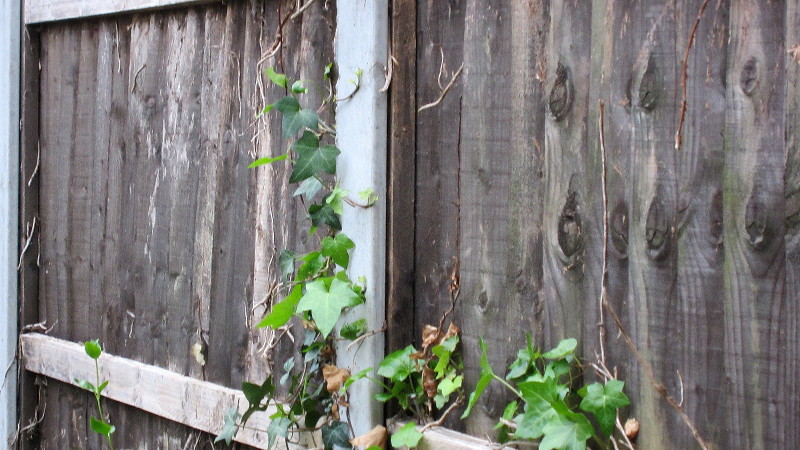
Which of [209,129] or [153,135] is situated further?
[153,135]

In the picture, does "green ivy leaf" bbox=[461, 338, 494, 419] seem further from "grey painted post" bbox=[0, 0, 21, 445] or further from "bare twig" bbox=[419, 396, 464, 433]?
"grey painted post" bbox=[0, 0, 21, 445]

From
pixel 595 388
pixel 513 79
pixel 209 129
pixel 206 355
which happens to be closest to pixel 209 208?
pixel 209 129

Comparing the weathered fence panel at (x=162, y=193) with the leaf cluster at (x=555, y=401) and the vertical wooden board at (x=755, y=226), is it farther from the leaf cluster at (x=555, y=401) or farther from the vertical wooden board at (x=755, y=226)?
the vertical wooden board at (x=755, y=226)

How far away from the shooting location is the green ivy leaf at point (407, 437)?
6.14 feet

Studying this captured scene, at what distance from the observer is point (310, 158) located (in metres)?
2.08

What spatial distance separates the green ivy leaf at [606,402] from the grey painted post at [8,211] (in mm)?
2798

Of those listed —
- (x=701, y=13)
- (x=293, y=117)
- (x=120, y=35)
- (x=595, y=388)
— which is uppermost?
(x=120, y=35)

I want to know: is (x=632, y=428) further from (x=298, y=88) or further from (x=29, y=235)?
(x=29, y=235)

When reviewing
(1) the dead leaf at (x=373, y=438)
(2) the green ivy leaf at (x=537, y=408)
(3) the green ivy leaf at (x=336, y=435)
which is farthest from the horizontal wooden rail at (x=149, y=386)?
(2) the green ivy leaf at (x=537, y=408)

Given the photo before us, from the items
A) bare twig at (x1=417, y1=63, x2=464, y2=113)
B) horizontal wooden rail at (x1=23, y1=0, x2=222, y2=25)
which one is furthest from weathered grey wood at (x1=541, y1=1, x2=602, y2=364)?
horizontal wooden rail at (x1=23, y1=0, x2=222, y2=25)

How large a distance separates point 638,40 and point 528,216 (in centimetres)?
46

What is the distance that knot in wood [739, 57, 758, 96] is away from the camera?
1401 mm

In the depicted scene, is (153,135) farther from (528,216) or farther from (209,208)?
(528,216)

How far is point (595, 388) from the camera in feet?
5.13
